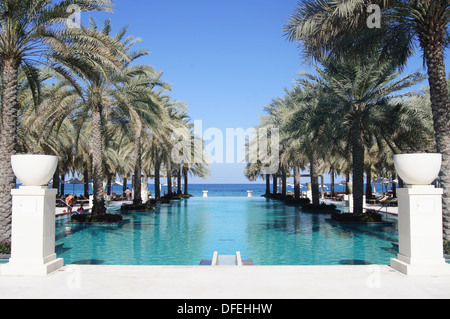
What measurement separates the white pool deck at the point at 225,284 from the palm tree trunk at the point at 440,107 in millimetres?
3845

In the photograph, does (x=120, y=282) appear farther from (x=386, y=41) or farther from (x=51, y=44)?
(x=386, y=41)

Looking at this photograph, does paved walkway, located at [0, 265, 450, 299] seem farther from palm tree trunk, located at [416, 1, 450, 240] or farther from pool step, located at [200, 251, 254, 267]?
palm tree trunk, located at [416, 1, 450, 240]

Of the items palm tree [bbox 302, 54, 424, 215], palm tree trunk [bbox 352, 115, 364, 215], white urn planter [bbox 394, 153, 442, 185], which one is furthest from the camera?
palm tree trunk [bbox 352, 115, 364, 215]

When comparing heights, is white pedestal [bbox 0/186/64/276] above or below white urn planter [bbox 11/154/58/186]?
below

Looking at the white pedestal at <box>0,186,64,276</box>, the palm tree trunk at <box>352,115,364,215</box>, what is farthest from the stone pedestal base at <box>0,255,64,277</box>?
the palm tree trunk at <box>352,115,364,215</box>

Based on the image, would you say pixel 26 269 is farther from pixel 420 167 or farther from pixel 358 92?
pixel 358 92

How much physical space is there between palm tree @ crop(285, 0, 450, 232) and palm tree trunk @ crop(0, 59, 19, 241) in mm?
8371

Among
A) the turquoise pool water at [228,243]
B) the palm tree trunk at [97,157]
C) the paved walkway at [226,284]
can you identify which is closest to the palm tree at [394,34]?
the turquoise pool water at [228,243]

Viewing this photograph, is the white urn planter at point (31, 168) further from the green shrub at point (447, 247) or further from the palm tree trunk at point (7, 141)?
the green shrub at point (447, 247)

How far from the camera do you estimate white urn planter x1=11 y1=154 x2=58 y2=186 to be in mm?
7281

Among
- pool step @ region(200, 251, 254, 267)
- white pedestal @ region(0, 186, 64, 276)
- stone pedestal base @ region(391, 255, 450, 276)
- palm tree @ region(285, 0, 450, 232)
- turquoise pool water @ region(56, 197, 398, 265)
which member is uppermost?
palm tree @ region(285, 0, 450, 232)

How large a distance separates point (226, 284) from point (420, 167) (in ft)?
13.0
